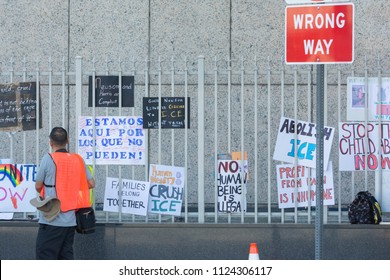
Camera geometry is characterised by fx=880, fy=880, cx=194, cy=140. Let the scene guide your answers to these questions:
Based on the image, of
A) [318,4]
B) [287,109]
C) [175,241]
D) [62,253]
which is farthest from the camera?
[287,109]

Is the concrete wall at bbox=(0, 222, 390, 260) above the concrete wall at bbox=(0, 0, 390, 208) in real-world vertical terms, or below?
below

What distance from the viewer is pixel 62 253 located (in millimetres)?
8539

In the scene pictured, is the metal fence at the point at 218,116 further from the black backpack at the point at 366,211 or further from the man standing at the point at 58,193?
the man standing at the point at 58,193

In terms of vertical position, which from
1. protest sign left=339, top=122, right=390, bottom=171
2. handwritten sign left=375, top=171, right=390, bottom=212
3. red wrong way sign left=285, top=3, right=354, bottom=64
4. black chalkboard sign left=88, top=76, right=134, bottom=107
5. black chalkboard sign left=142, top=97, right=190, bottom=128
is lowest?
handwritten sign left=375, top=171, right=390, bottom=212

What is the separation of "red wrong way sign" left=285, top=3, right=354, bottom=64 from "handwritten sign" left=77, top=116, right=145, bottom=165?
2865 mm

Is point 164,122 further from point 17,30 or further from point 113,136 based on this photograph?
point 17,30

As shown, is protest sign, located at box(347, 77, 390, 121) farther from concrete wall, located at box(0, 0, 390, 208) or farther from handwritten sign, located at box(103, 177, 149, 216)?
handwritten sign, located at box(103, 177, 149, 216)

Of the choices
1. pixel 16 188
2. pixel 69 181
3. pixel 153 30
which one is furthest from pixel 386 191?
pixel 16 188

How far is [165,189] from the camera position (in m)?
9.36

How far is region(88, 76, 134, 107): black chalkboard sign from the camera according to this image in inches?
367

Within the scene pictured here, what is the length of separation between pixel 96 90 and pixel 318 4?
11.0ft

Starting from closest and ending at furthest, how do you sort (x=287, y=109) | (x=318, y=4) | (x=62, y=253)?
1. (x=318, y=4)
2. (x=62, y=253)
3. (x=287, y=109)

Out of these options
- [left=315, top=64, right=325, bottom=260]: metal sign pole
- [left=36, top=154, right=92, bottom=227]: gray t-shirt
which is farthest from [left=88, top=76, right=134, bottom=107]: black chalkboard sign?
[left=315, top=64, right=325, bottom=260]: metal sign pole

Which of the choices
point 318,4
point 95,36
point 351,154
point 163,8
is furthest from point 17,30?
point 318,4
